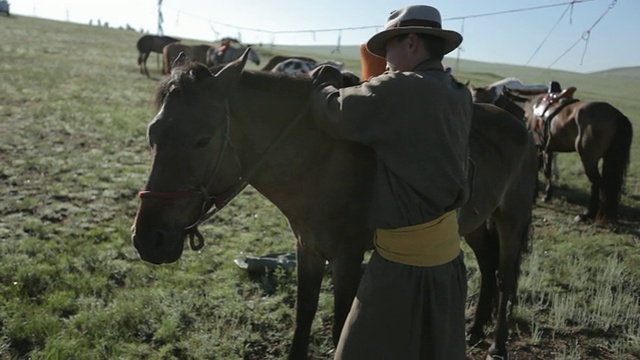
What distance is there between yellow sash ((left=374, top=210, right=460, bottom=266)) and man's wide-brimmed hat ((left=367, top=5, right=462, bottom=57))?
2.40 feet

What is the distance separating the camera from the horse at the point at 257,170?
2041 mm

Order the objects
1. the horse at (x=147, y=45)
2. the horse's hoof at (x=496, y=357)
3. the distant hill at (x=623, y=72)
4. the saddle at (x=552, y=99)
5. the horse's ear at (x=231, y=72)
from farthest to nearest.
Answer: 1. the distant hill at (x=623, y=72)
2. the horse at (x=147, y=45)
3. the saddle at (x=552, y=99)
4. the horse's hoof at (x=496, y=357)
5. the horse's ear at (x=231, y=72)

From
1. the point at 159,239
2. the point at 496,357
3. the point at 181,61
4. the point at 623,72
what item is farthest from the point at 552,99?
the point at 623,72

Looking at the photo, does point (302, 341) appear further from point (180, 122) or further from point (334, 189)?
point (180, 122)

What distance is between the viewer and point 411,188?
1950 millimetres

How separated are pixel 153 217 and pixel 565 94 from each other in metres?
8.93

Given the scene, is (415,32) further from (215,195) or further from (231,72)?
(215,195)

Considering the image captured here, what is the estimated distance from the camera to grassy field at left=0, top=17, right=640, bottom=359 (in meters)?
3.41

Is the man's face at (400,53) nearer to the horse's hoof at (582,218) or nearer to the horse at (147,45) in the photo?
the horse's hoof at (582,218)

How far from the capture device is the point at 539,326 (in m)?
4.02

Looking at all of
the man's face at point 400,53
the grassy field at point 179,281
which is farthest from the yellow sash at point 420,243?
the grassy field at point 179,281

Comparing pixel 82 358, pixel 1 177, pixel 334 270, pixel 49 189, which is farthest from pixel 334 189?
pixel 1 177

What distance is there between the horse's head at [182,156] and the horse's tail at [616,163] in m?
7.03

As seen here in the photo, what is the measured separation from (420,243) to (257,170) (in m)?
0.83
